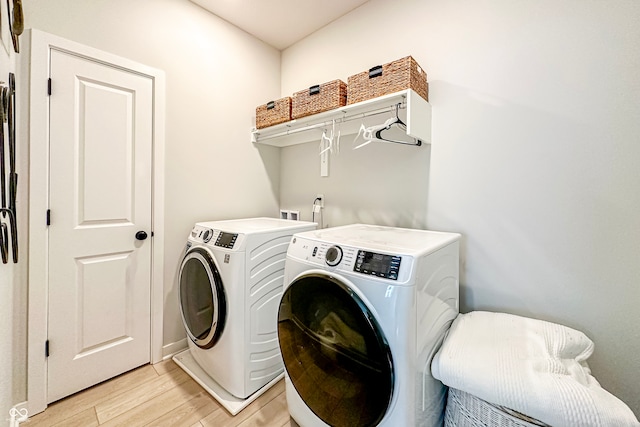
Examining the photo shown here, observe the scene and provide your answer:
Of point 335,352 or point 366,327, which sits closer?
point 366,327

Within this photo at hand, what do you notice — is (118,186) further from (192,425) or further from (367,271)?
(367,271)

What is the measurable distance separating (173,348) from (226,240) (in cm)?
110

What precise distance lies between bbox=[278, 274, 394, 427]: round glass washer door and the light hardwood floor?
0.41 metres

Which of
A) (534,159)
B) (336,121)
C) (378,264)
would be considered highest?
(336,121)

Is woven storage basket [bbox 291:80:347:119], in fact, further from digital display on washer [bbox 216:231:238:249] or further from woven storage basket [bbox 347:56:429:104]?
digital display on washer [bbox 216:231:238:249]

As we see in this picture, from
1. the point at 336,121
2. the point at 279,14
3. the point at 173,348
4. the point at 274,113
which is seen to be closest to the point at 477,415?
the point at 336,121

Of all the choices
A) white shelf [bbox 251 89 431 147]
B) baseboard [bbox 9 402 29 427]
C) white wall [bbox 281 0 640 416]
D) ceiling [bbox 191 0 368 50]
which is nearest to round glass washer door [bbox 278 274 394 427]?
white wall [bbox 281 0 640 416]

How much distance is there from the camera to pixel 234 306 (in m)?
1.46

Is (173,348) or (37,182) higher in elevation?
(37,182)

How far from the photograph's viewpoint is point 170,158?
188cm

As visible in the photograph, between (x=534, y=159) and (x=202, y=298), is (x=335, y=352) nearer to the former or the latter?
(x=202, y=298)

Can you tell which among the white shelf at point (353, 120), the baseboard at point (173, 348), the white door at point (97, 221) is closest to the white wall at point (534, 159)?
the white shelf at point (353, 120)

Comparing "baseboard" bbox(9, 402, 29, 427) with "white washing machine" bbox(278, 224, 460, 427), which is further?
"baseboard" bbox(9, 402, 29, 427)

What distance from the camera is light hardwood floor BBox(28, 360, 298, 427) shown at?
53.6 inches
